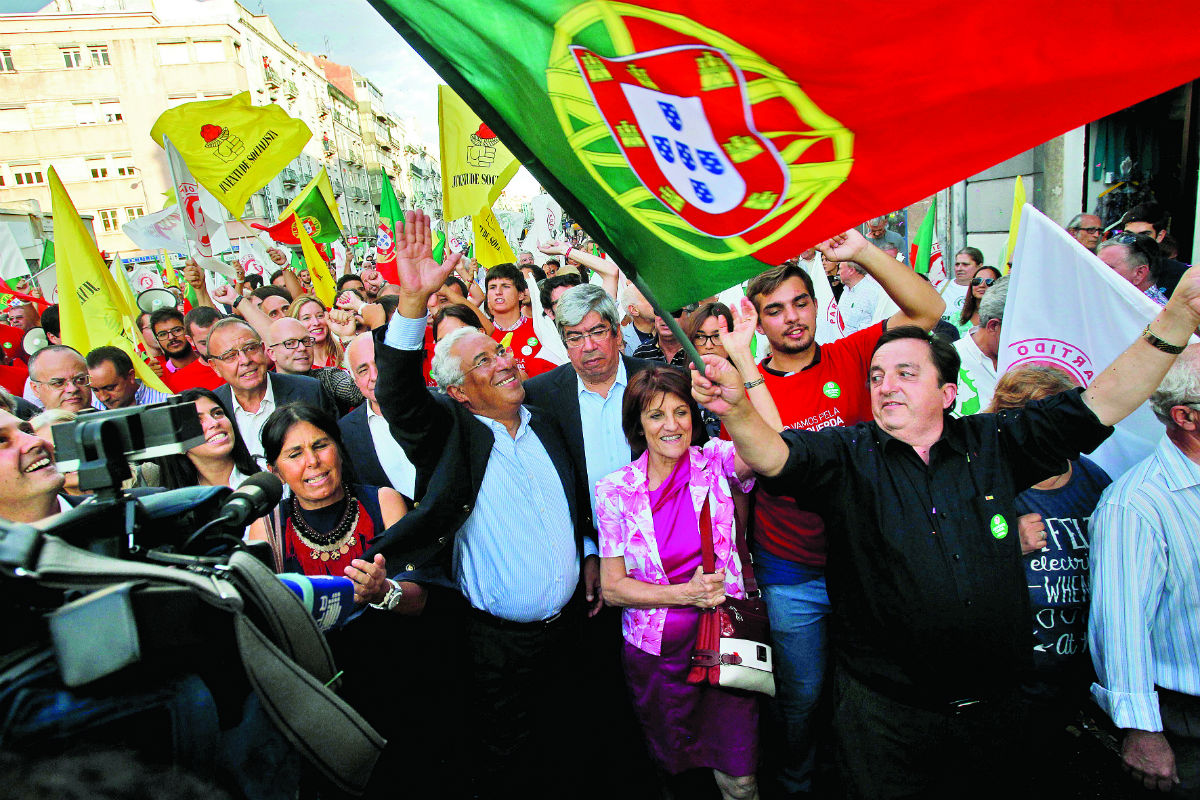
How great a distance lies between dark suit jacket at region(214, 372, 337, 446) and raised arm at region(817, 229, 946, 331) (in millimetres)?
3056

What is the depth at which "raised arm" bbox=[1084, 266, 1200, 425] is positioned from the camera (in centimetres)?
219

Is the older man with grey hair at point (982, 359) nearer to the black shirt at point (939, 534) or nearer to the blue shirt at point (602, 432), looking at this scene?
the black shirt at point (939, 534)

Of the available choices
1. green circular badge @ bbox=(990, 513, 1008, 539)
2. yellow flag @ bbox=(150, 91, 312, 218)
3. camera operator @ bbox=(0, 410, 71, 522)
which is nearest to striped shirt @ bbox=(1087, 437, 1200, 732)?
green circular badge @ bbox=(990, 513, 1008, 539)

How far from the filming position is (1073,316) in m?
3.10

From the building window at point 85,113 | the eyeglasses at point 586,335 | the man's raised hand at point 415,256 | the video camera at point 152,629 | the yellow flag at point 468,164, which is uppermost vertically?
the building window at point 85,113

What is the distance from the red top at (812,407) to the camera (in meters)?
2.88

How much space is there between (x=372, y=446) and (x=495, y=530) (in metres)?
1.22

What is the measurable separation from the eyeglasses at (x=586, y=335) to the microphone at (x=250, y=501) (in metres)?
2.23

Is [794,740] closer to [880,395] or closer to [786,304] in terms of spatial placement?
[880,395]

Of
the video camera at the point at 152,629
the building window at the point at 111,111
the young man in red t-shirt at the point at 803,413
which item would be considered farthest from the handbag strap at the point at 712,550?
the building window at the point at 111,111

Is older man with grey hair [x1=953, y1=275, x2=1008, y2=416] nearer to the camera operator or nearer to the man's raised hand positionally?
the man's raised hand

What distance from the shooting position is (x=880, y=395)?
245 cm

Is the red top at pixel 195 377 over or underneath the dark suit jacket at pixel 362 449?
over

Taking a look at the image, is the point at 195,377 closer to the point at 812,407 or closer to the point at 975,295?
the point at 812,407
